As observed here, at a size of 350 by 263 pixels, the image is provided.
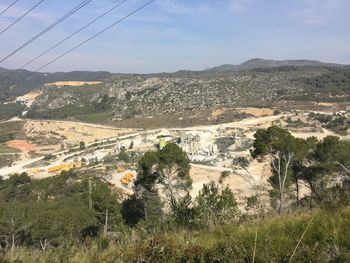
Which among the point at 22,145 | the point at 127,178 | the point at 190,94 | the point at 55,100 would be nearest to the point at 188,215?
the point at 127,178

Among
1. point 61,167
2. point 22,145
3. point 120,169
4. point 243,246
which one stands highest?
point 243,246

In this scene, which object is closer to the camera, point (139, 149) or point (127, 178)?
point (127, 178)

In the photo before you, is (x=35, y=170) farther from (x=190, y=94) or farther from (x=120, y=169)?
(x=190, y=94)

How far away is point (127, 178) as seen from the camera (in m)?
54.9

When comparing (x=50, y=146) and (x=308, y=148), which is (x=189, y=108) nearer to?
(x=50, y=146)

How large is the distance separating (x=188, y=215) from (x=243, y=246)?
4.62 meters

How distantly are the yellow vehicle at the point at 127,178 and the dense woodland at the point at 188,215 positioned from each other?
20.2 feet

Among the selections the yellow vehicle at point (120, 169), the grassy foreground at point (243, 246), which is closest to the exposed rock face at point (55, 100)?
the yellow vehicle at point (120, 169)

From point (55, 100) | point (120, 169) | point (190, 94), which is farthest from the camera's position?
point (55, 100)

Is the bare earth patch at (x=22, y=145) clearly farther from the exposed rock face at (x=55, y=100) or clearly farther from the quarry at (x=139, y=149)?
the exposed rock face at (x=55, y=100)

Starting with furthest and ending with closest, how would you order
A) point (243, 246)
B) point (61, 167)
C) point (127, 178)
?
point (61, 167)
point (127, 178)
point (243, 246)

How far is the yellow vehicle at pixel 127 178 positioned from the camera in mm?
53919

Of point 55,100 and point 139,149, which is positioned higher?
point 55,100

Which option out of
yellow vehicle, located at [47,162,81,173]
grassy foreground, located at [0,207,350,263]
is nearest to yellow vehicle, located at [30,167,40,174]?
yellow vehicle, located at [47,162,81,173]
